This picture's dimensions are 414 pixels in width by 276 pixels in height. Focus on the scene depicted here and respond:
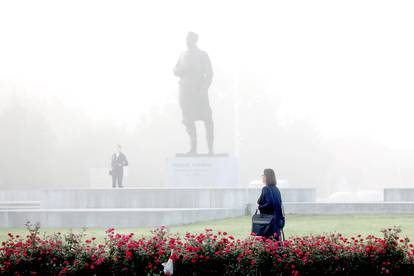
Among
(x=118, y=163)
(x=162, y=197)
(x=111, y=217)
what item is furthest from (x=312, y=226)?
(x=118, y=163)

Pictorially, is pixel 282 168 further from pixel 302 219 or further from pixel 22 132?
pixel 302 219

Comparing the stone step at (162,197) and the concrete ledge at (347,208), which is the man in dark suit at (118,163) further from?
the concrete ledge at (347,208)

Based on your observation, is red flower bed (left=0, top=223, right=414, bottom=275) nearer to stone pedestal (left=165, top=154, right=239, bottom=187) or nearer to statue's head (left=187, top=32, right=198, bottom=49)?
stone pedestal (left=165, top=154, right=239, bottom=187)

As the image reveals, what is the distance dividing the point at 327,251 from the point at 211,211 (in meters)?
9.57

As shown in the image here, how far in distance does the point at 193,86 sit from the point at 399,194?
681 centimetres

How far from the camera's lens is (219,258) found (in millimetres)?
9219

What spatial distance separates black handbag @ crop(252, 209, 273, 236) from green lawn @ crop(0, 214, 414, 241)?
12.0ft

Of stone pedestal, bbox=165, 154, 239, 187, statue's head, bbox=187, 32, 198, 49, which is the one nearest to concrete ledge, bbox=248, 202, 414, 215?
stone pedestal, bbox=165, 154, 239, 187

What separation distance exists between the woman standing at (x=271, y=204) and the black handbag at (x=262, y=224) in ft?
0.15

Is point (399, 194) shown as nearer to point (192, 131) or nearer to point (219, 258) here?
point (192, 131)

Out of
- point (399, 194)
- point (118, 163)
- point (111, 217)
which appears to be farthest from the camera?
point (118, 163)

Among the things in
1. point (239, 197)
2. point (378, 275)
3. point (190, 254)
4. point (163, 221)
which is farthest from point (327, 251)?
point (239, 197)

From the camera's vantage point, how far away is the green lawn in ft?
48.1

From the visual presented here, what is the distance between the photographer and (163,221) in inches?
Answer: 696
